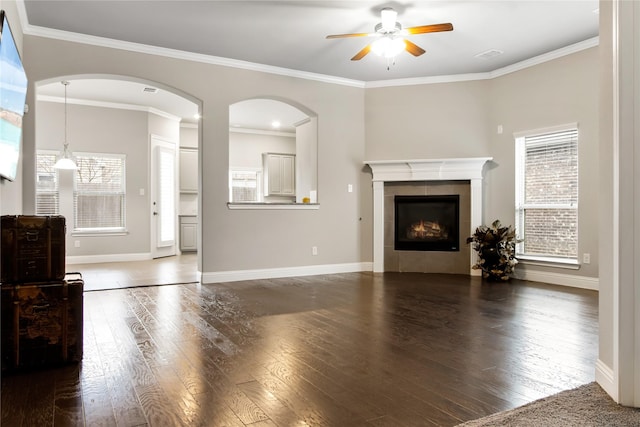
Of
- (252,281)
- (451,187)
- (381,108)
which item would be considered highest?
(381,108)

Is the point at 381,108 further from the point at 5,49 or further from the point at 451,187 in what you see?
the point at 5,49

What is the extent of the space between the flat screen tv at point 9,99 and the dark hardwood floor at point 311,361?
1397 millimetres

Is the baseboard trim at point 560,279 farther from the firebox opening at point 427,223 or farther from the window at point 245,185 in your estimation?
the window at point 245,185

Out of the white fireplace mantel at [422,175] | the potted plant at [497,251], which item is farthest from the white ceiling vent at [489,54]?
the potted plant at [497,251]

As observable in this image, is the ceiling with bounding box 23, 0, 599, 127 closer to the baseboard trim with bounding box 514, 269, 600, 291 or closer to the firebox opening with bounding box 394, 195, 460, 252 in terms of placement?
the firebox opening with bounding box 394, 195, 460, 252

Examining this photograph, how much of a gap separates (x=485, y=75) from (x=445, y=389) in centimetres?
521

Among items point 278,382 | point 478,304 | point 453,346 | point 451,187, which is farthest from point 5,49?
point 451,187

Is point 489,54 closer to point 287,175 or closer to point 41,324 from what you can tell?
point 41,324

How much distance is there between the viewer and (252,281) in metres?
5.53

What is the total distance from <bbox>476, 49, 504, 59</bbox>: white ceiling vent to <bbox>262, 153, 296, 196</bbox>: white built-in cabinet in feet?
19.1

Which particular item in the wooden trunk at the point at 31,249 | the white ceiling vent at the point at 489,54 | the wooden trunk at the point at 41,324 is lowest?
the wooden trunk at the point at 41,324

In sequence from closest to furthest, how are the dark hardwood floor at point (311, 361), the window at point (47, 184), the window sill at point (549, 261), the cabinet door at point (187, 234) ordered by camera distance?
the dark hardwood floor at point (311, 361) < the window sill at point (549, 261) < the window at point (47, 184) < the cabinet door at point (187, 234)

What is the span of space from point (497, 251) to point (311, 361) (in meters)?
3.88

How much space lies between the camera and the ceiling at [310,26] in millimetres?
4062
